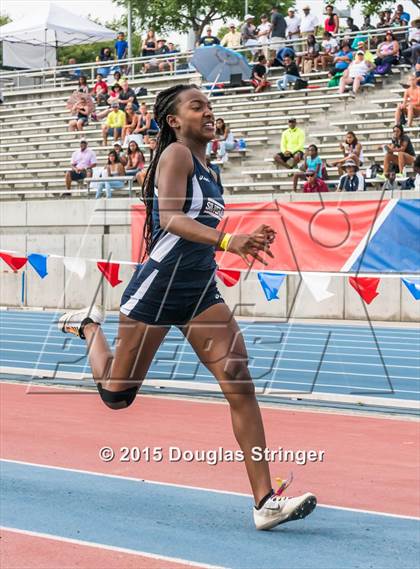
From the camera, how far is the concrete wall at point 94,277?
20.4 metres

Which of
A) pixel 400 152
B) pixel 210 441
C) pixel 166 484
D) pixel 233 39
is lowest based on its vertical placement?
pixel 233 39

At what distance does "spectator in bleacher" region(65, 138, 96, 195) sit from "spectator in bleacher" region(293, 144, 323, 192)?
626 centimetres

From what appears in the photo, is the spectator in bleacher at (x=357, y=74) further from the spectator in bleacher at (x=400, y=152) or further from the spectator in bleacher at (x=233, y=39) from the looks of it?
the spectator in bleacher at (x=233, y=39)

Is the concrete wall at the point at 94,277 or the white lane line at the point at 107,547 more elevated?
the white lane line at the point at 107,547

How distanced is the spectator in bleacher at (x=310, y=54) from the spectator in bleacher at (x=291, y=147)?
4089 mm

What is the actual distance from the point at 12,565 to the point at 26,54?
34814 millimetres

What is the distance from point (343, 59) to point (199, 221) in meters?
20.7

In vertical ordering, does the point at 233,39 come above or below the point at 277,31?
below

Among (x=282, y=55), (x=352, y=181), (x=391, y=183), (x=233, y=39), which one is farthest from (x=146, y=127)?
(x=391, y=183)

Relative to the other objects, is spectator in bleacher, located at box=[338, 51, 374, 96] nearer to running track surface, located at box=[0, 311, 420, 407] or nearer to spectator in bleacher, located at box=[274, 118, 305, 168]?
spectator in bleacher, located at box=[274, 118, 305, 168]

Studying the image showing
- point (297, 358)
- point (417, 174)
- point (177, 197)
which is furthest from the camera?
point (417, 174)

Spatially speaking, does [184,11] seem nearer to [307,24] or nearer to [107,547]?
[307,24]

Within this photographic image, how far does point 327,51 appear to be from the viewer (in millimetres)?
25891

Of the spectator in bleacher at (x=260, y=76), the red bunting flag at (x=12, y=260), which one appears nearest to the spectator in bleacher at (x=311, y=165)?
the spectator in bleacher at (x=260, y=76)
